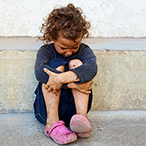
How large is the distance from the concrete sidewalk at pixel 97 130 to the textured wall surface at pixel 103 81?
83 mm

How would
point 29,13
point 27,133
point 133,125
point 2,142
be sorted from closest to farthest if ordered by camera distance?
point 2,142, point 27,133, point 133,125, point 29,13

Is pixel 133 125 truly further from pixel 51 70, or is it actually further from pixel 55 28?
pixel 55 28

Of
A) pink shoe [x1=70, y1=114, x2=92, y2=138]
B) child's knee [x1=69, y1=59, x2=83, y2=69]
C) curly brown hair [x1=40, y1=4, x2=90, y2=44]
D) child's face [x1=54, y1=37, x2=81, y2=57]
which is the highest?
curly brown hair [x1=40, y1=4, x2=90, y2=44]

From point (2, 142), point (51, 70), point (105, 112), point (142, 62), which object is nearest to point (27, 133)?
point (2, 142)

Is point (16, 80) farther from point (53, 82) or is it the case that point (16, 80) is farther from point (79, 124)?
point (79, 124)

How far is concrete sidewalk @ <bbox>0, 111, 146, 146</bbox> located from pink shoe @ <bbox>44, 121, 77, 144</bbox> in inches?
1.5

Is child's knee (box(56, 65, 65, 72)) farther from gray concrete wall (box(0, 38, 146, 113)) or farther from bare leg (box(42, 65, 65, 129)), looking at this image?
gray concrete wall (box(0, 38, 146, 113))

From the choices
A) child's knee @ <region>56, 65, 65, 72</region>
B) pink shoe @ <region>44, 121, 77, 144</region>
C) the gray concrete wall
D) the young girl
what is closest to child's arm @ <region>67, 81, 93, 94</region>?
the young girl

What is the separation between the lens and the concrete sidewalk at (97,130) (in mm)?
1176

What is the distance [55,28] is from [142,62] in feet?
2.66

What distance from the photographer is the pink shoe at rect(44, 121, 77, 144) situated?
1134 millimetres

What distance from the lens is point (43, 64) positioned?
1.29 metres

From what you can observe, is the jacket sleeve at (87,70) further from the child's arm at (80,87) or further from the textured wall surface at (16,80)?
the textured wall surface at (16,80)

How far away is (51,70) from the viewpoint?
1238mm
